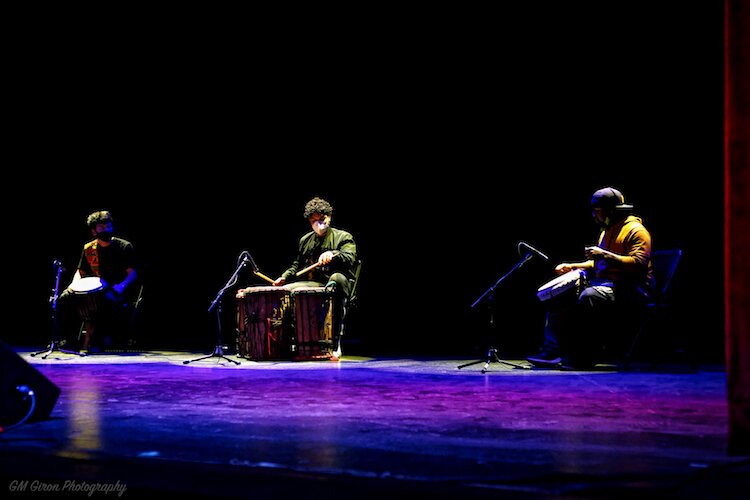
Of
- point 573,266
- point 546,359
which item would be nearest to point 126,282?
point 546,359

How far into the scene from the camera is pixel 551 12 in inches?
304

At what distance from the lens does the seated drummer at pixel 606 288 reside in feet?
20.3

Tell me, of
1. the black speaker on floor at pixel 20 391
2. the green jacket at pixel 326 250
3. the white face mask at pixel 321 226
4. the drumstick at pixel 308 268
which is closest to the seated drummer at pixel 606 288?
the green jacket at pixel 326 250

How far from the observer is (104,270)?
9.09m

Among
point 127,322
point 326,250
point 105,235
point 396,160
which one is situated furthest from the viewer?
point 127,322

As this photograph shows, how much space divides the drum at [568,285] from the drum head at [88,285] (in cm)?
486

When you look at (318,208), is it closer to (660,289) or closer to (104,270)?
(104,270)

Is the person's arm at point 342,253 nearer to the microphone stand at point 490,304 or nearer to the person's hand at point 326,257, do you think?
the person's hand at point 326,257

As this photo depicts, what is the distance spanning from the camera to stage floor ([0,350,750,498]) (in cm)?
236

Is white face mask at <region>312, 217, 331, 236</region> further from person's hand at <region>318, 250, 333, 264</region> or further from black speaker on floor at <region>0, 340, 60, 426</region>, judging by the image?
black speaker on floor at <region>0, 340, 60, 426</region>

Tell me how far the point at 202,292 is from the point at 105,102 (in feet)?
9.41

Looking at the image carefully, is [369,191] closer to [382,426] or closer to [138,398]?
[138,398]

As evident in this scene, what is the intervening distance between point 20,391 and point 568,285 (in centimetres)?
435

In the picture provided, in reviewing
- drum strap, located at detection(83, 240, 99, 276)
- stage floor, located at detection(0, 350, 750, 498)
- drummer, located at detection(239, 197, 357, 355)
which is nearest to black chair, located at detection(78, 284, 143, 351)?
drum strap, located at detection(83, 240, 99, 276)
